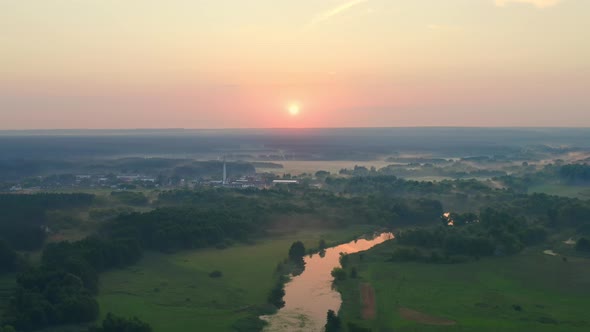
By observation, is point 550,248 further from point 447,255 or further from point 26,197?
point 26,197

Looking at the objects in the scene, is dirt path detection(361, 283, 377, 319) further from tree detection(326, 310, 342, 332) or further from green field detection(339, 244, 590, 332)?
tree detection(326, 310, 342, 332)

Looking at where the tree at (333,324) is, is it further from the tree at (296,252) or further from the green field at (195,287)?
the tree at (296,252)

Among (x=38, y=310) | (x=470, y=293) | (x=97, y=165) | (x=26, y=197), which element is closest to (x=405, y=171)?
(x=97, y=165)

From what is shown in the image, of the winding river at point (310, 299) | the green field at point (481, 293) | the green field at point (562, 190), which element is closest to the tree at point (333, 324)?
the winding river at point (310, 299)

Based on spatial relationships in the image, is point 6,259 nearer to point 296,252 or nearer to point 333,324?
point 296,252

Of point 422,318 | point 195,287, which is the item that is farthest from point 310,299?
point 195,287
